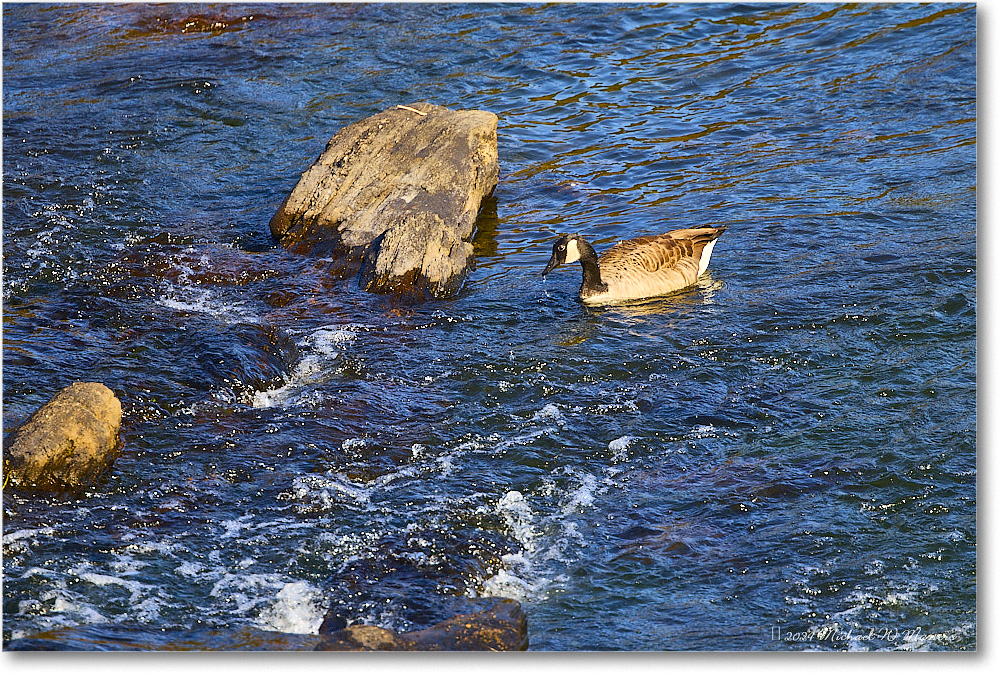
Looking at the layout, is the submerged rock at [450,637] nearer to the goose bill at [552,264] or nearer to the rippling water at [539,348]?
the rippling water at [539,348]

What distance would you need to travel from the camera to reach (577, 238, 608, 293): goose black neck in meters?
8.34

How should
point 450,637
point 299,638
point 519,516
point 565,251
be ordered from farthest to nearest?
point 565,251 < point 519,516 < point 299,638 < point 450,637

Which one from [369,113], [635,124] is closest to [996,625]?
[635,124]

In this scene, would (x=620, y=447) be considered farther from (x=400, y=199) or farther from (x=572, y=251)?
(x=400, y=199)

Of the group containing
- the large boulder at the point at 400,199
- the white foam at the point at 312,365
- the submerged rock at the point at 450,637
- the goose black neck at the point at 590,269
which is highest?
the large boulder at the point at 400,199

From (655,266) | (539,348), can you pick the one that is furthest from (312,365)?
(655,266)

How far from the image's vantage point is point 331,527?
17.9 ft

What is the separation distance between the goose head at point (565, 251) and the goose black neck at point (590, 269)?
0.04 m

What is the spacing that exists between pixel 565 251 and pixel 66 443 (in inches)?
166

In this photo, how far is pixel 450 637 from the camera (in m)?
4.44

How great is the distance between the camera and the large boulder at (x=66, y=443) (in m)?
5.59

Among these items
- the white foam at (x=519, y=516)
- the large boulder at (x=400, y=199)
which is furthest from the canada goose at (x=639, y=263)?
the white foam at (x=519, y=516)

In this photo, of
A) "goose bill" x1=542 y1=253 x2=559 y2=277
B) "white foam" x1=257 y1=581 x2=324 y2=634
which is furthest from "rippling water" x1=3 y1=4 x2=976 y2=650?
"goose bill" x1=542 y1=253 x2=559 y2=277

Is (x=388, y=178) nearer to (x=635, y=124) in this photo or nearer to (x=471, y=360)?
(x=471, y=360)
